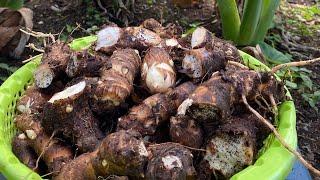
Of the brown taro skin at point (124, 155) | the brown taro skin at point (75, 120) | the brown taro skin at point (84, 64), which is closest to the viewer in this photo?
the brown taro skin at point (124, 155)

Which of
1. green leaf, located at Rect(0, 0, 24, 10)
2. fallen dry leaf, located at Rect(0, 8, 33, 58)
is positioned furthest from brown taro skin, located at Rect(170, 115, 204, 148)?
green leaf, located at Rect(0, 0, 24, 10)

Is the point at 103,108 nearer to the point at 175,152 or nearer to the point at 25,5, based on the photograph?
the point at 175,152

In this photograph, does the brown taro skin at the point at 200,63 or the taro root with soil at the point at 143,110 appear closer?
the taro root with soil at the point at 143,110

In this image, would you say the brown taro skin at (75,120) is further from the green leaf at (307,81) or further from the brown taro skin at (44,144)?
the green leaf at (307,81)

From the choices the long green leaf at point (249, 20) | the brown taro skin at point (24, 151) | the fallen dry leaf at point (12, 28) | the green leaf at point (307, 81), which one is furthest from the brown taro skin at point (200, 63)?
the fallen dry leaf at point (12, 28)

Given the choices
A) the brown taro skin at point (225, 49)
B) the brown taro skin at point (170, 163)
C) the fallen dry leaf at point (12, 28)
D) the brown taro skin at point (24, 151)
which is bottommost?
the fallen dry leaf at point (12, 28)

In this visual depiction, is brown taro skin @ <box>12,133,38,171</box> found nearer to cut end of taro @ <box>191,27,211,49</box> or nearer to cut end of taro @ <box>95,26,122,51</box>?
cut end of taro @ <box>95,26,122,51</box>
